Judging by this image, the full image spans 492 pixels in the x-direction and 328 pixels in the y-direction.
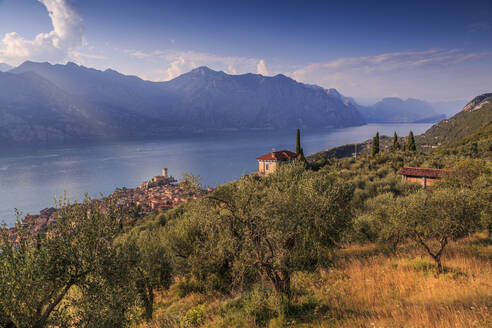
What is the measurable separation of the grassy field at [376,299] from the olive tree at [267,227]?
0.86 metres

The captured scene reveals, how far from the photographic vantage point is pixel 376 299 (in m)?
8.17

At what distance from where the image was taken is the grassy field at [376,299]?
635 centimetres

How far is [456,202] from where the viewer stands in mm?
11031

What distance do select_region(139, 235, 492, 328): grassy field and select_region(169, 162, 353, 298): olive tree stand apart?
86cm

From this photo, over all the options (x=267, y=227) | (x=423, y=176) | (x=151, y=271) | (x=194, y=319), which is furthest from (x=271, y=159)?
(x=267, y=227)

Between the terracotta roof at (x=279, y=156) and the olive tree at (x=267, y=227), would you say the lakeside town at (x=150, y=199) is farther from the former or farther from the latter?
the olive tree at (x=267, y=227)

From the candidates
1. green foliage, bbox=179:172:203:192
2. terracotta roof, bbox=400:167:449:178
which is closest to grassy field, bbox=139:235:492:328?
green foliage, bbox=179:172:203:192

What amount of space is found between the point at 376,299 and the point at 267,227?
Answer: 14.1 feet

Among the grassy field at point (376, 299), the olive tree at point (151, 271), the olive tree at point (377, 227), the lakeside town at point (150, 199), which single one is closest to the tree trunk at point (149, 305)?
the olive tree at point (151, 271)

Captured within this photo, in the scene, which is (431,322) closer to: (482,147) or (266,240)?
(266,240)

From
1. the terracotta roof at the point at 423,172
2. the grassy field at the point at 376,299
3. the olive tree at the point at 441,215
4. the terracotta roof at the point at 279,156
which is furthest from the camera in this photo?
the terracotta roof at the point at 279,156

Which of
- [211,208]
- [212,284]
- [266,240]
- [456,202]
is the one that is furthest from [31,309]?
[456,202]

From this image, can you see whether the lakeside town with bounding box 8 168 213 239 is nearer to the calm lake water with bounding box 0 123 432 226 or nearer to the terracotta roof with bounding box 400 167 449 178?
the calm lake water with bounding box 0 123 432 226

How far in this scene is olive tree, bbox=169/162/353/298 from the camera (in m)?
8.09
